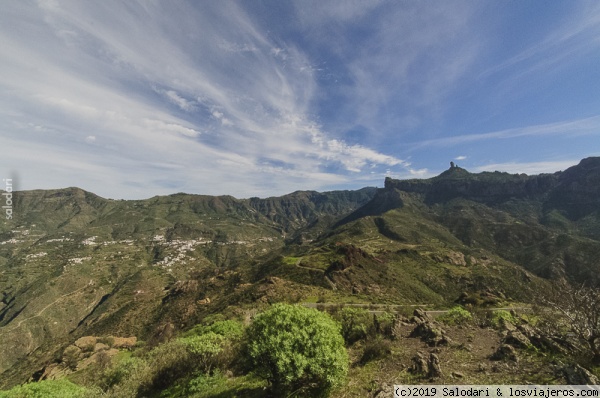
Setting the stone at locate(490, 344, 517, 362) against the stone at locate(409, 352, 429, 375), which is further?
the stone at locate(490, 344, 517, 362)

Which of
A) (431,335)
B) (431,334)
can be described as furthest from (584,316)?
(431,334)

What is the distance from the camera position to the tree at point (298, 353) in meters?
19.4

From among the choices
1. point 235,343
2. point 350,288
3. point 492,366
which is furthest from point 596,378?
point 350,288

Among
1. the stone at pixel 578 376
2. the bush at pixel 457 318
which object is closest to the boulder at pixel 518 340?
the stone at pixel 578 376

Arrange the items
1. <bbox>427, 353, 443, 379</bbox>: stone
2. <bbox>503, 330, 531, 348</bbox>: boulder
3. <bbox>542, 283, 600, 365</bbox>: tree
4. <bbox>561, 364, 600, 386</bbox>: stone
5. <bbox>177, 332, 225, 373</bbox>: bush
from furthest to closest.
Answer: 1. <bbox>177, 332, 225, 373</bbox>: bush
2. <bbox>503, 330, 531, 348</bbox>: boulder
3. <bbox>427, 353, 443, 379</bbox>: stone
4. <bbox>542, 283, 600, 365</bbox>: tree
5. <bbox>561, 364, 600, 386</bbox>: stone

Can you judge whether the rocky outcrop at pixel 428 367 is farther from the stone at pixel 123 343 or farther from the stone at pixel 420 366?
the stone at pixel 123 343

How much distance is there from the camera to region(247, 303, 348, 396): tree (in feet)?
63.6

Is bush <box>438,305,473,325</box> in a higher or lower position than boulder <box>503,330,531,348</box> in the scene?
lower

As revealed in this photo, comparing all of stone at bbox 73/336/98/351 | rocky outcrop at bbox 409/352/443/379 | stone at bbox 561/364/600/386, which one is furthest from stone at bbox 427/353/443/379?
stone at bbox 73/336/98/351

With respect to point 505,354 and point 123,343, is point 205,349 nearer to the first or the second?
point 505,354

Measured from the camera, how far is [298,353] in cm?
1966

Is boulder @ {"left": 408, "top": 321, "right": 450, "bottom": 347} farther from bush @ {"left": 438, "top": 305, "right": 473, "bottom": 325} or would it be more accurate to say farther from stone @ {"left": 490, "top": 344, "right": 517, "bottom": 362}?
bush @ {"left": 438, "top": 305, "right": 473, "bottom": 325}

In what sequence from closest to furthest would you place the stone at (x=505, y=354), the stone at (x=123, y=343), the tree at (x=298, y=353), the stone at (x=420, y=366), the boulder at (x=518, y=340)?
the tree at (x=298, y=353)
the stone at (x=420, y=366)
the stone at (x=505, y=354)
the boulder at (x=518, y=340)
the stone at (x=123, y=343)

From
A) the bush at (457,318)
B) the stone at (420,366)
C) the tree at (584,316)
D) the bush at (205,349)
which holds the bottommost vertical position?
the bush at (205,349)
